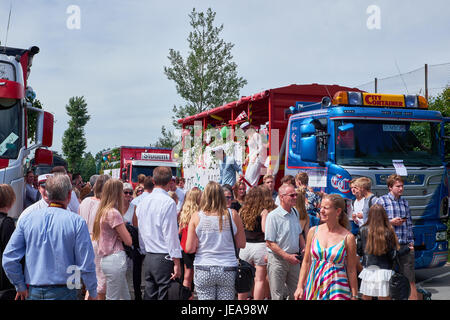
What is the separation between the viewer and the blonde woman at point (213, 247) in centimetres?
526

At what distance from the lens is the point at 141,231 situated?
19.1ft

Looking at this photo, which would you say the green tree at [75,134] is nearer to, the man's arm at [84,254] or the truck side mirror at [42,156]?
the truck side mirror at [42,156]

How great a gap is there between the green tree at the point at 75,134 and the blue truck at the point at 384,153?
201 feet

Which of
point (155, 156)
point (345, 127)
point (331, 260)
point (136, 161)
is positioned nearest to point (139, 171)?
point (136, 161)

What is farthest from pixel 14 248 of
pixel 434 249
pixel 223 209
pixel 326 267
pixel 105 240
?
pixel 434 249

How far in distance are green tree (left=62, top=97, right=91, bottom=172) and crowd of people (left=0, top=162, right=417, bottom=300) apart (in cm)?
6304

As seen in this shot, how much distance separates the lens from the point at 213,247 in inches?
209

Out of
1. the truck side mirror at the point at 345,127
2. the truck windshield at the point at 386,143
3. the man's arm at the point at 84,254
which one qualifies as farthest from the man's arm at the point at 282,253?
the truck side mirror at the point at 345,127

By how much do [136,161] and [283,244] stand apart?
15695mm

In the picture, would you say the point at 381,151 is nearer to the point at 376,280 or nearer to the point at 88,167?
the point at 376,280

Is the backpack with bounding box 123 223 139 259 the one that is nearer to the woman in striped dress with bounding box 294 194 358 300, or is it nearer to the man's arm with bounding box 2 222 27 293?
the man's arm with bounding box 2 222 27 293

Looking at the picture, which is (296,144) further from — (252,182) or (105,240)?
(105,240)

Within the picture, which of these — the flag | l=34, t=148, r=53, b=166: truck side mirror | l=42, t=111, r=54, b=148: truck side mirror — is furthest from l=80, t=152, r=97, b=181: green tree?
l=42, t=111, r=54, b=148: truck side mirror

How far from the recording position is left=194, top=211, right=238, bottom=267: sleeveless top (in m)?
5.29
